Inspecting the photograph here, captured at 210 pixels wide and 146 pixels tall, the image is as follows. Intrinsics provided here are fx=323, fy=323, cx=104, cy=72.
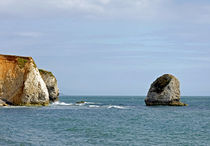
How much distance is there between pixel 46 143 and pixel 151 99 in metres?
51.1

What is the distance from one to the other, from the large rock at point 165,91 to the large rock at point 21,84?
78.8 ft

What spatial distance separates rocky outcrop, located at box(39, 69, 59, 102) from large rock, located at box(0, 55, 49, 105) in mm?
31964

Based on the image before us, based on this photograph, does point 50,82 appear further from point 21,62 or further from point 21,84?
point 21,84

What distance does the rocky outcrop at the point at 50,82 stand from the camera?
100m

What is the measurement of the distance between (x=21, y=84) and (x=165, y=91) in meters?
30.7

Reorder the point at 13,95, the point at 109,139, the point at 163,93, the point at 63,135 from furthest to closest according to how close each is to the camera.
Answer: the point at 163,93 < the point at 13,95 < the point at 63,135 < the point at 109,139

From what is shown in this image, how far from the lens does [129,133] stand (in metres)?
31.0

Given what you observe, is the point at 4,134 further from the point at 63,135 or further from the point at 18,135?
the point at 63,135

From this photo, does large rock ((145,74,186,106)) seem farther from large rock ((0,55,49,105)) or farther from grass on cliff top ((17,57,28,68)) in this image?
grass on cliff top ((17,57,28,68))

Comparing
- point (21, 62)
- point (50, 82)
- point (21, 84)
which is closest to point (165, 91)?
point (21, 84)

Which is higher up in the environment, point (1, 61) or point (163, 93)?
point (1, 61)

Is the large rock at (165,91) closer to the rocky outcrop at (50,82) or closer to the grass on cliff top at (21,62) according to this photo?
the grass on cliff top at (21,62)

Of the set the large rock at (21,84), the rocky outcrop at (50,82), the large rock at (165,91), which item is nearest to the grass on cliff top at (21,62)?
the large rock at (21,84)

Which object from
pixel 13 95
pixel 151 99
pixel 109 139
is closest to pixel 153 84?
pixel 151 99
